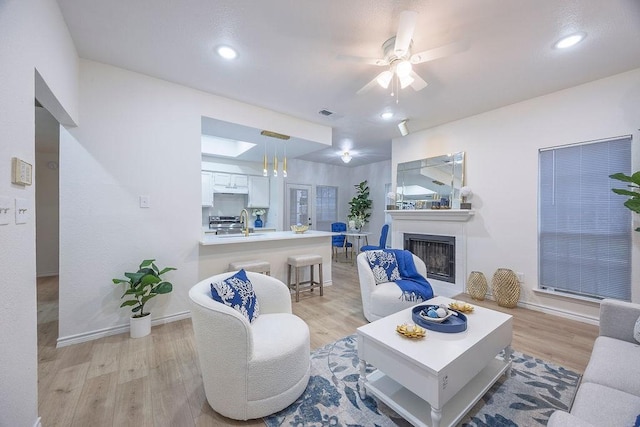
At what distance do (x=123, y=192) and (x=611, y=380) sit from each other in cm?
396

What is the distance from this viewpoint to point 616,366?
1.36 m

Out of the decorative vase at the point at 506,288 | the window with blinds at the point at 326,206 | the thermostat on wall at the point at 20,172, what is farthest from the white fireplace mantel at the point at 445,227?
the thermostat on wall at the point at 20,172

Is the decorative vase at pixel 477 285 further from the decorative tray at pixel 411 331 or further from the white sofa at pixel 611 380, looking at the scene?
→ the decorative tray at pixel 411 331

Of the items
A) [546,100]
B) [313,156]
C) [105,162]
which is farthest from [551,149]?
[105,162]

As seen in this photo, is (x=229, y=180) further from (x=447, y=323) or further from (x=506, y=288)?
(x=506, y=288)

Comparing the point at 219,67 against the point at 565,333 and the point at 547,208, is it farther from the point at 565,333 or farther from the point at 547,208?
the point at 565,333

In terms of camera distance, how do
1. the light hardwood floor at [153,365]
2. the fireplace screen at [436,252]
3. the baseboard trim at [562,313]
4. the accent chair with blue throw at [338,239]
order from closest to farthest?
the light hardwood floor at [153,365] < the baseboard trim at [562,313] < the fireplace screen at [436,252] < the accent chair with blue throw at [338,239]

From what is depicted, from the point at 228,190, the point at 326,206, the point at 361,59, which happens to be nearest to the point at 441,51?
→ the point at 361,59

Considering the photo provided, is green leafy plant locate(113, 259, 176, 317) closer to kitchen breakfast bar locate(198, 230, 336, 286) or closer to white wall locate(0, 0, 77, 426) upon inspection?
kitchen breakfast bar locate(198, 230, 336, 286)

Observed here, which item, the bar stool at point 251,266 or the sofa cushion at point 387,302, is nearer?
the sofa cushion at point 387,302

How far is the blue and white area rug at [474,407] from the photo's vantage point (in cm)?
152

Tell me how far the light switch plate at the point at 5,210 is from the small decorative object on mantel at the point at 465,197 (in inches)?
178

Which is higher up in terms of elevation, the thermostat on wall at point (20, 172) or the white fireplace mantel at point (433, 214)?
the thermostat on wall at point (20, 172)

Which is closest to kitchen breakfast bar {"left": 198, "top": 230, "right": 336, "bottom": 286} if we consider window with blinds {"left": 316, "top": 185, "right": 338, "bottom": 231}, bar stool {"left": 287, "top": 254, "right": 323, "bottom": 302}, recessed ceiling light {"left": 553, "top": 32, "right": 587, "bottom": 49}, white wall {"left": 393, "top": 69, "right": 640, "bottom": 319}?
bar stool {"left": 287, "top": 254, "right": 323, "bottom": 302}
